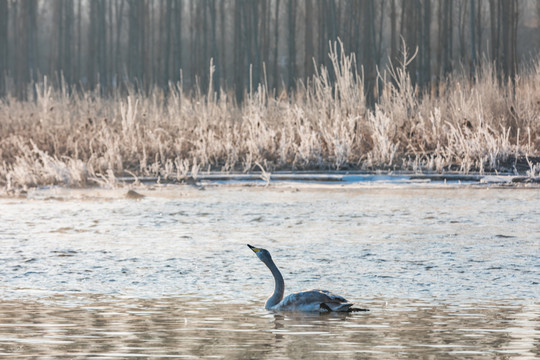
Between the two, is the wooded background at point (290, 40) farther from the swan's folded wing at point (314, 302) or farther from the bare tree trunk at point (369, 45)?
the swan's folded wing at point (314, 302)

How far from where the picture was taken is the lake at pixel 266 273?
4.54 meters

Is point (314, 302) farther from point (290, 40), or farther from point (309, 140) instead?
point (290, 40)

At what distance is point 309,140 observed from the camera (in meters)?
15.7

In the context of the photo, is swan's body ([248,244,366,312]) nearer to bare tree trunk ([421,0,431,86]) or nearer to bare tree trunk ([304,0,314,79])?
bare tree trunk ([421,0,431,86])

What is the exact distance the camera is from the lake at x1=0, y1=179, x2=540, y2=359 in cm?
454

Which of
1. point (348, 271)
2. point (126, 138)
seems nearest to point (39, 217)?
point (348, 271)

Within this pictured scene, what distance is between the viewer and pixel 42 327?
4.92m

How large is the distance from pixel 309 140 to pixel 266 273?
8902mm

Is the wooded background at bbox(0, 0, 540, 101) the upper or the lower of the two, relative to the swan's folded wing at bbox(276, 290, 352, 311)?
upper

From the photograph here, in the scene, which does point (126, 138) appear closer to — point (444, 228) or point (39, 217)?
point (39, 217)

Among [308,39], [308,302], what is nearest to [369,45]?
[308,39]

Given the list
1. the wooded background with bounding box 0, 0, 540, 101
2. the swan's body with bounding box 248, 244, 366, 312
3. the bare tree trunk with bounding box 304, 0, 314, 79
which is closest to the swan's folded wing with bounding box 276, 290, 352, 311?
the swan's body with bounding box 248, 244, 366, 312

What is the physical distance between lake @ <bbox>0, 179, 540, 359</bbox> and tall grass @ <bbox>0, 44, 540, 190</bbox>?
2400 mm

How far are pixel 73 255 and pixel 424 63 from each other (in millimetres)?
25928
